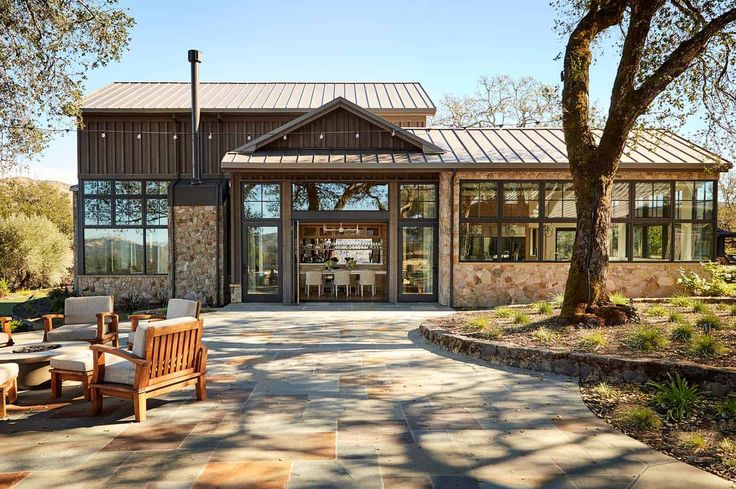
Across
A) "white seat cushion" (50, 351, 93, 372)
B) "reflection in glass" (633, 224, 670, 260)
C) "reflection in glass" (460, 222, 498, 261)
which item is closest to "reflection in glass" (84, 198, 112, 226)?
"reflection in glass" (460, 222, 498, 261)

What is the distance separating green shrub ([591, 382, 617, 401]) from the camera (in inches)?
203

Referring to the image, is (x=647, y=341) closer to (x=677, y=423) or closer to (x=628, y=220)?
(x=677, y=423)

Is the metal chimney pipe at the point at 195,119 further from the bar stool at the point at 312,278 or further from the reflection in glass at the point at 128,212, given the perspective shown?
the bar stool at the point at 312,278

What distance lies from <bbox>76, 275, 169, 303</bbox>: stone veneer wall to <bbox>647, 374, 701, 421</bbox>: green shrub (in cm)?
1228

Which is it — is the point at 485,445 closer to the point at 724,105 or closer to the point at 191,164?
the point at 724,105

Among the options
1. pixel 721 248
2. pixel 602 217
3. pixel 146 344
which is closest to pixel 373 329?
pixel 602 217

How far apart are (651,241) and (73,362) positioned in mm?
12615

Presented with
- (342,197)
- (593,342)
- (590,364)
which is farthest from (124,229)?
(590,364)

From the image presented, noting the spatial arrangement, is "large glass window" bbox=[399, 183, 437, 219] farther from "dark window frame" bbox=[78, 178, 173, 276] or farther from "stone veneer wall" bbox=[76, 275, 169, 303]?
"stone veneer wall" bbox=[76, 275, 169, 303]

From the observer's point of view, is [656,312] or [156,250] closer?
[656,312]

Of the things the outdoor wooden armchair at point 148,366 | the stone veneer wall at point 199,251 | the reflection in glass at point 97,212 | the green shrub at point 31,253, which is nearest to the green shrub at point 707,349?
the outdoor wooden armchair at point 148,366

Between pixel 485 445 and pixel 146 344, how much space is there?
3.04m

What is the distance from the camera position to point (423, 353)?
23.7 feet

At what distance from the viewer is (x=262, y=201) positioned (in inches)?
503
